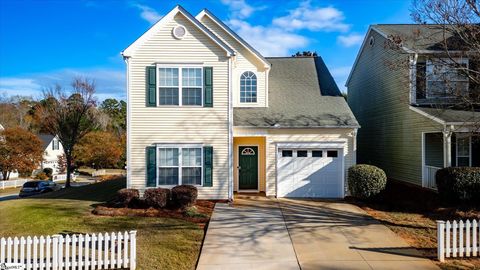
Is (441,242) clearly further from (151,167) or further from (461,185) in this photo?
(151,167)

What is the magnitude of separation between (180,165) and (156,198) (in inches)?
76.3

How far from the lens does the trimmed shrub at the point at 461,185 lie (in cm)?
1147

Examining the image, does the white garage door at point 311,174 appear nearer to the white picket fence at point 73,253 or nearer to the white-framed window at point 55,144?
the white picket fence at point 73,253

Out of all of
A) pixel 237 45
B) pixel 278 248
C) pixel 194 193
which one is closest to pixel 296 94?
pixel 237 45

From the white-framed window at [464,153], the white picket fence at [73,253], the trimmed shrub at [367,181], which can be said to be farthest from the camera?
the white-framed window at [464,153]

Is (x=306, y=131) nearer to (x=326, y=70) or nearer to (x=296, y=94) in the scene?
(x=296, y=94)

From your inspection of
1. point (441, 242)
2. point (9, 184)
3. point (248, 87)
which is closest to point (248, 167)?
point (248, 87)

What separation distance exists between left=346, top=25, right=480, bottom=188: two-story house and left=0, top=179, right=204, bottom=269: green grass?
9.55m

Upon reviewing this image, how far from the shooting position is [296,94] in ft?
53.7

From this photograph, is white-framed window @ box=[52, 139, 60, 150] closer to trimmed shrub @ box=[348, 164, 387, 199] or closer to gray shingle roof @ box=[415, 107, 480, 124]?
trimmed shrub @ box=[348, 164, 387, 199]

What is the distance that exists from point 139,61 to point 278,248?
948 centimetres

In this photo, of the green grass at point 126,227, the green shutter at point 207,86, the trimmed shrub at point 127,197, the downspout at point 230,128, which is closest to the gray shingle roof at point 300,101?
the downspout at point 230,128

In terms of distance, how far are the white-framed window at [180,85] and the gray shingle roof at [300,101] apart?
226cm

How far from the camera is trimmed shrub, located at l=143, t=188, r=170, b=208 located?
39.8ft
